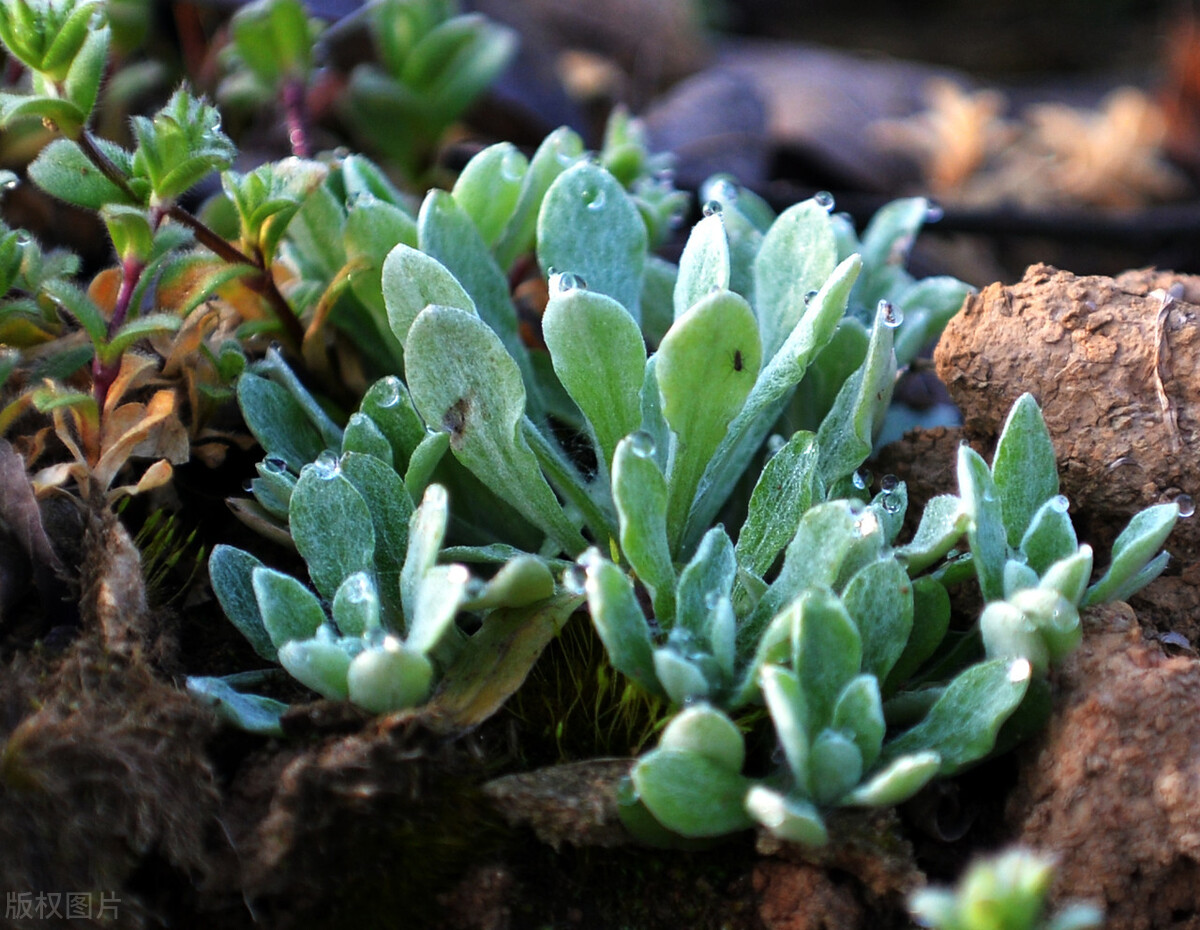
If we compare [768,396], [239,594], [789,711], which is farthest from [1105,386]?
[239,594]

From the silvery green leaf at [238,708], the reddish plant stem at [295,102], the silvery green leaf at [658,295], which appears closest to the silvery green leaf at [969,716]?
the silvery green leaf at [238,708]

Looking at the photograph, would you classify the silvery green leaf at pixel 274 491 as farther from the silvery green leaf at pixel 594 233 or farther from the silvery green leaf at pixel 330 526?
the silvery green leaf at pixel 594 233

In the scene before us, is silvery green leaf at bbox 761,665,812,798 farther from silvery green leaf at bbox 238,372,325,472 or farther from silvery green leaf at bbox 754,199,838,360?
silvery green leaf at bbox 238,372,325,472

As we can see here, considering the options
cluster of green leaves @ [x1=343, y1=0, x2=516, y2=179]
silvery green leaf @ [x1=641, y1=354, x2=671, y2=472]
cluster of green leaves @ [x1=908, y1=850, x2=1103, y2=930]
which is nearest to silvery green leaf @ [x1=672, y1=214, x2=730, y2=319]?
silvery green leaf @ [x1=641, y1=354, x2=671, y2=472]

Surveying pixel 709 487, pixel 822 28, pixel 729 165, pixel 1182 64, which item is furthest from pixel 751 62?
pixel 709 487

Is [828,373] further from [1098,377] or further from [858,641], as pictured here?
[858,641]
